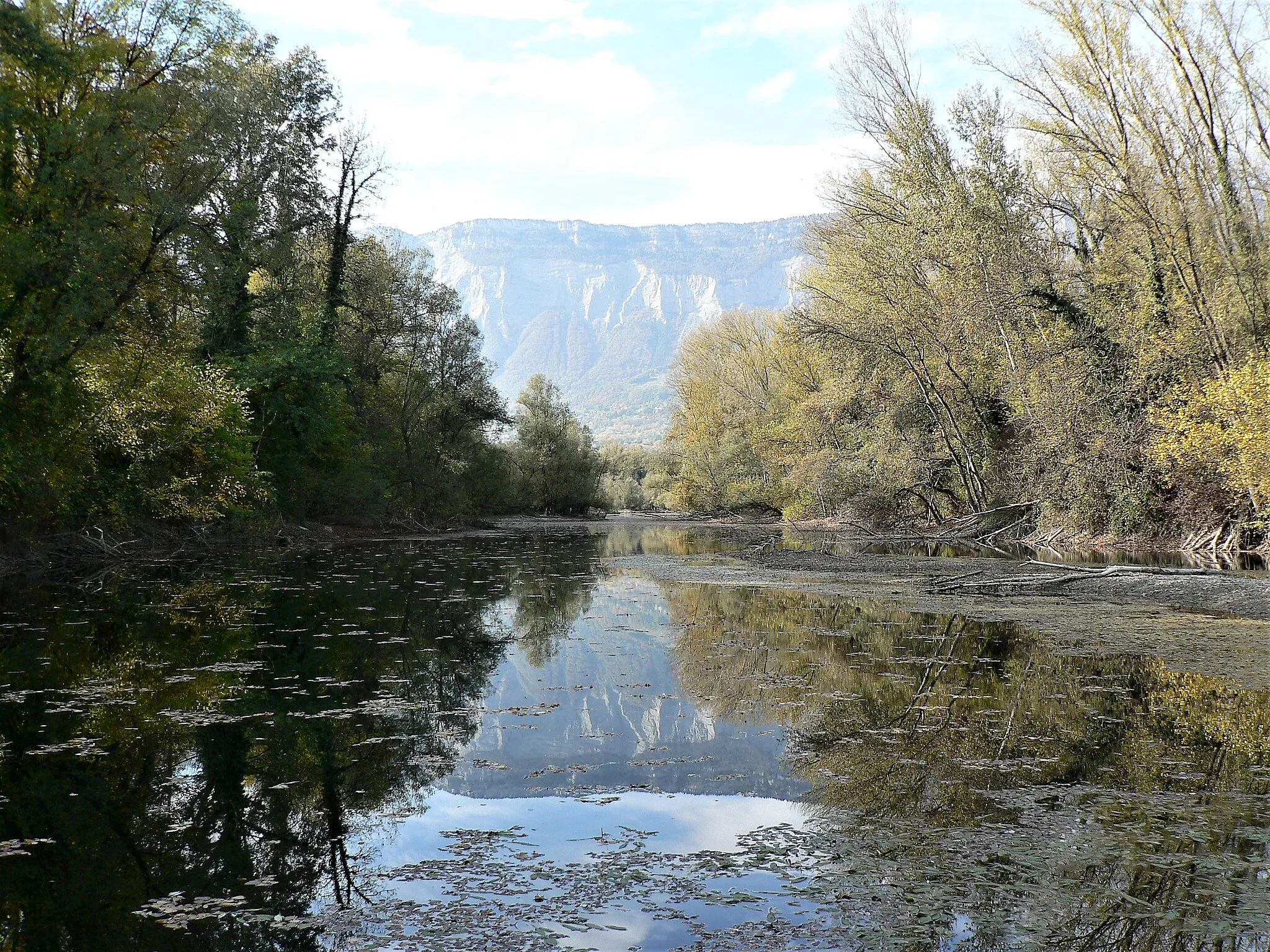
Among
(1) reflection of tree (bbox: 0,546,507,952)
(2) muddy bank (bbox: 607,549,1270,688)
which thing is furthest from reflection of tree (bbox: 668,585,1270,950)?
(1) reflection of tree (bbox: 0,546,507,952)

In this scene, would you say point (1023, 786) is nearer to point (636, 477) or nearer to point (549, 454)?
point (549, 454)

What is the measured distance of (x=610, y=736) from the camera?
24.9ft

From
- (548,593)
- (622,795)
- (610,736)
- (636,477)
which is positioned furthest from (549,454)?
(622,795)

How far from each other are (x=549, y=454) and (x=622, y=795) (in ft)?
188

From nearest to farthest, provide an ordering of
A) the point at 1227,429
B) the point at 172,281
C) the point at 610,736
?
the point at 610,736 < the point at 1227,429 < the point at 172,281

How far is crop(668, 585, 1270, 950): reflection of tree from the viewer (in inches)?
156

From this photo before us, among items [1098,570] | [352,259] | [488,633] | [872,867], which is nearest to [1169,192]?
[1098,570]

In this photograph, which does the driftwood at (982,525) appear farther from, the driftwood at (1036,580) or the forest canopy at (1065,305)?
the driftwood at (1036,580)

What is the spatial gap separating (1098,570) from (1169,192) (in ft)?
32.6

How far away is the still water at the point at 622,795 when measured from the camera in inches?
154

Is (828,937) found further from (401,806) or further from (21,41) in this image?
(21,41)

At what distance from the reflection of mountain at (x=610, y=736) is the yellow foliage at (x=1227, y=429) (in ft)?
44.2

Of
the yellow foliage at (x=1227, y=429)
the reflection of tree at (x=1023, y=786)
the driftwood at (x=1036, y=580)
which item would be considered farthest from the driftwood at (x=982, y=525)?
the reflection of tree at (x=1023, y=786)

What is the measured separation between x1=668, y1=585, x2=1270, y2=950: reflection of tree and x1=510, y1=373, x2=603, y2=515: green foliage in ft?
170
